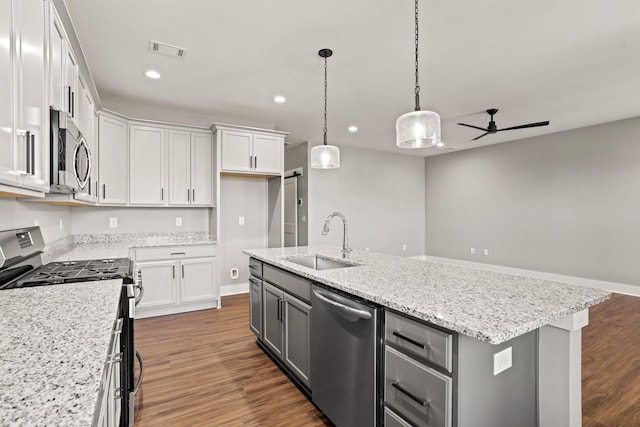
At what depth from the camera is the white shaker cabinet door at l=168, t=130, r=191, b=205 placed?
164 inches

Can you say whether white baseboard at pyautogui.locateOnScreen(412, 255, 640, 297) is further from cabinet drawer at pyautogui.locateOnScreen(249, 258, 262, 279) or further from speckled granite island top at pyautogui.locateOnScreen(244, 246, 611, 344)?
cabinet drawer at pyautogui.locateOnScreen(249, 258, 262, 279)

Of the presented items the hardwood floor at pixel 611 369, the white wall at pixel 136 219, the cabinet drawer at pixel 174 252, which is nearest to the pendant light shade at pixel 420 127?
the hardwood floor at pixel 611 369

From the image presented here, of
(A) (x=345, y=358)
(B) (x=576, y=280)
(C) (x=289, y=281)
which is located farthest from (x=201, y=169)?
(B) (x=576, y=280)

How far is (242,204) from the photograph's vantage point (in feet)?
16.6

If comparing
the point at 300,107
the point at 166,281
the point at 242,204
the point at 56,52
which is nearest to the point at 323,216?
the point at 242,204

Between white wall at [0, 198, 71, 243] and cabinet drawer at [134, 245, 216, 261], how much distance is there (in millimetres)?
769

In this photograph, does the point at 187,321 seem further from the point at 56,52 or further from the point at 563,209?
the point at 563,209

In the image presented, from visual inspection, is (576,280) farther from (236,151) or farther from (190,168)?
(190,168)

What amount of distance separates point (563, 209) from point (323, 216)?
4.18m

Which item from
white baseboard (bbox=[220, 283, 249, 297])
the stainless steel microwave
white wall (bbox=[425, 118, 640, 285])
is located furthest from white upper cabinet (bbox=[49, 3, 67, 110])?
white wall (bbox=[425, 118, 640, 285])

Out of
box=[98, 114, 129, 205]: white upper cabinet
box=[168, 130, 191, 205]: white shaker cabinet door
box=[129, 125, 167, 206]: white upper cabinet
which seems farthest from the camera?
box=[168, 130, 191, 205]: white shaker cabinet door

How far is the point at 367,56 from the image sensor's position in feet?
9.45

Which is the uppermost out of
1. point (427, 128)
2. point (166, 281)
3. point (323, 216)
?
point (427, 128)

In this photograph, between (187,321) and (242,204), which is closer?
(187,321)
